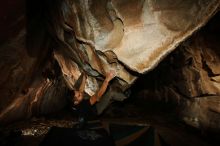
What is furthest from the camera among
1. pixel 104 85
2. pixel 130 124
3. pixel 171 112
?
pixel 171 112

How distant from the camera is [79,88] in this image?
6.48m

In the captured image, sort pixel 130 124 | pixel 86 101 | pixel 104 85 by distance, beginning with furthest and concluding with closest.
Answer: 1. pixel 130 124
2. pixel 86 101
3. pixel 104 85

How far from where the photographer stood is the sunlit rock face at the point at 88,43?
172 inches

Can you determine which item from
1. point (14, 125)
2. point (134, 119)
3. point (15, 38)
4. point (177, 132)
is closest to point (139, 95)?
point (134, 119)

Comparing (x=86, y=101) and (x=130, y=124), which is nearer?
(x=86, y=101)

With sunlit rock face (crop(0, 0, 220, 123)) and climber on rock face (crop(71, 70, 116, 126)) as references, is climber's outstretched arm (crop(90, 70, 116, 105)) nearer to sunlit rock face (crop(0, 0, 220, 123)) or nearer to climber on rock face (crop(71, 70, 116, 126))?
climber on rock face (crop(71, 70, 116, 126))

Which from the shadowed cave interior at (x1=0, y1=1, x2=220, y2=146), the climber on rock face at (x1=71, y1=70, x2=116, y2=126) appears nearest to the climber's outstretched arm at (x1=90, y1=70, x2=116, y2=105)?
the climber on rock face at (x1=71, y1=70, x2=116, y2=126)

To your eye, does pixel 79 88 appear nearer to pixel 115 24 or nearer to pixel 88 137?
pixel 88 137

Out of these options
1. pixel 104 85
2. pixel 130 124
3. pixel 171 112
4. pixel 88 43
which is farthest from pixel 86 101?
pixel 171 112

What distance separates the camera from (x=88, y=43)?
5273mm

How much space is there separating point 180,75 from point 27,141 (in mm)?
4625

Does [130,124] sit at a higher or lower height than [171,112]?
lower

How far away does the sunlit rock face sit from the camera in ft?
14.3

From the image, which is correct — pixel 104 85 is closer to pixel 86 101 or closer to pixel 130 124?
pixel 86 101
